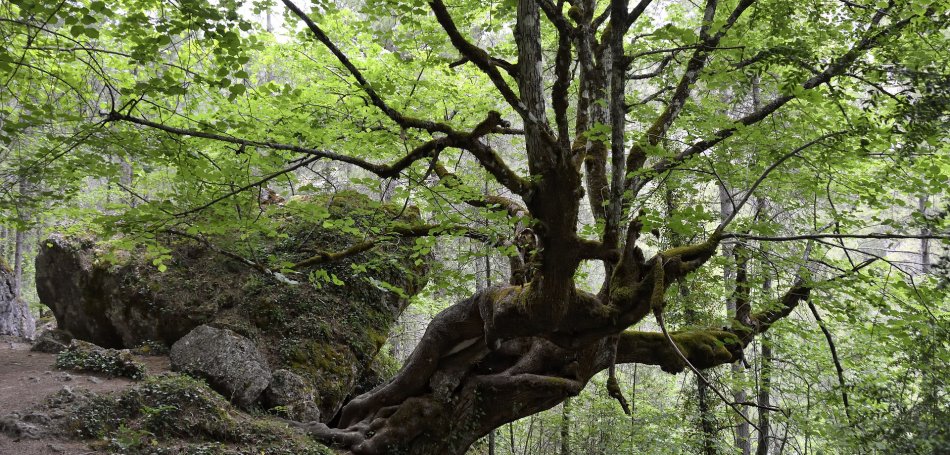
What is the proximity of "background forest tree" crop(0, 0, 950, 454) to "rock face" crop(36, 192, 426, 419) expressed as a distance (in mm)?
726

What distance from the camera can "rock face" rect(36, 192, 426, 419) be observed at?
24.9ft

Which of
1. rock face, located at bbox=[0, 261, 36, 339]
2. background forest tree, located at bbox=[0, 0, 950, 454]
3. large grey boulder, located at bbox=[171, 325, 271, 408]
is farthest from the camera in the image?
rock face, located at bbox=[0, 261, 36, 339]

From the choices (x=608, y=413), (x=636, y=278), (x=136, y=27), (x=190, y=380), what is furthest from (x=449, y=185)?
(x=608, y=413)

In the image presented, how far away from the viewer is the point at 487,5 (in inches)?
238

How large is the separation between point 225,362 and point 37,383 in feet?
7.02

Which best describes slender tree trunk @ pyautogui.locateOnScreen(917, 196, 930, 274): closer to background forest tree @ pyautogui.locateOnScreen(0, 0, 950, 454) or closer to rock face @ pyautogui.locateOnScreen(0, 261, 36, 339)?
background forest tree @ pyautogui.locateOnScreen(0, 0, 950, 454)

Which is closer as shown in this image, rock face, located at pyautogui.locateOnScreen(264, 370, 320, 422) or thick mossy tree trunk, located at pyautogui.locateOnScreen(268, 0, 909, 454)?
thick mossy tree trunk, located at pyautogui.locateOnScreen(268, 0, 909, 454)

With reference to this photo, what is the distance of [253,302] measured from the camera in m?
8.14

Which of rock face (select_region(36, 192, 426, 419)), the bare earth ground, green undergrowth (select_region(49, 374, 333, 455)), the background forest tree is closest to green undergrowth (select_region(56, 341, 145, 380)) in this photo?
the bare earth ground

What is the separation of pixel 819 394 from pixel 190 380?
7443 millimetres

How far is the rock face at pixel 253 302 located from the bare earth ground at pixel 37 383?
825 millimetres

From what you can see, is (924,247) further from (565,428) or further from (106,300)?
(106,300)

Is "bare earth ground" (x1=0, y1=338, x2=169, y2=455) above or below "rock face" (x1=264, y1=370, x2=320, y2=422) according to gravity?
below

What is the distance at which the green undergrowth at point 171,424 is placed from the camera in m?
5.18
